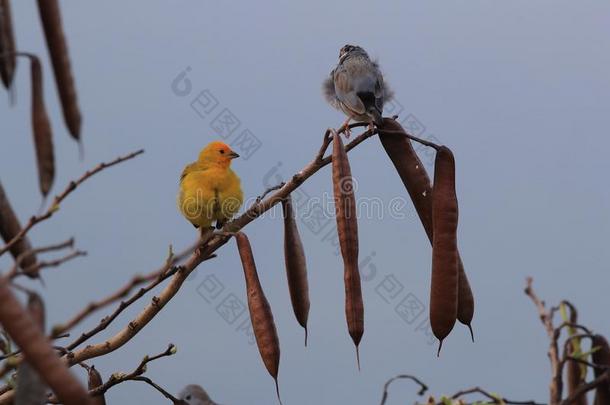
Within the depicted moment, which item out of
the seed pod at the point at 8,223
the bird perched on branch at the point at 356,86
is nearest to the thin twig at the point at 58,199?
the seed pod at the point at 8,223

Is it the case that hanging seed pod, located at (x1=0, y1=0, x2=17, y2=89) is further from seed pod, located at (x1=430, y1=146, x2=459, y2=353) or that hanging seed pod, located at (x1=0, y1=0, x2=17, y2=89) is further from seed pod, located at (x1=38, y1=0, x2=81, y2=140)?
seed pod, located at (x1=430, y1=146, x2=459, y2=353)

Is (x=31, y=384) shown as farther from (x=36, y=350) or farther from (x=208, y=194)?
(x=208, y=194)

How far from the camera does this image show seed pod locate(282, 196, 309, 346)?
3.78 metres

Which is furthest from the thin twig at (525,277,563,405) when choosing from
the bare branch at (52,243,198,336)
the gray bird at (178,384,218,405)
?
the gray bird at (178,384,218,405)

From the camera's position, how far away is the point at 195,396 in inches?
149

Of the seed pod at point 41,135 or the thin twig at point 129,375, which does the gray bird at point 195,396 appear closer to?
the thin twig at point 129,375

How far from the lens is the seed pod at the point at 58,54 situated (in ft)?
6.97

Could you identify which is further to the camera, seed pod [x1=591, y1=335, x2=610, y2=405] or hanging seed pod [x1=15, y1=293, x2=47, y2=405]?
seed pod [x1=591, y1=335, x2=610, y2=405]

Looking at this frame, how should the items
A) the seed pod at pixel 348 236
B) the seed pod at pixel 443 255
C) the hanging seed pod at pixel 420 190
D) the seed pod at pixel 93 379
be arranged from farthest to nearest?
1. the seed pod at pixel 93 379
2. the hanging seed pod at pixel 420 190
3. the seed pod at pixel 443 255
4. the seed pod at pixel 348 236

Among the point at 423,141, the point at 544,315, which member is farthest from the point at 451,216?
the point at 544,315

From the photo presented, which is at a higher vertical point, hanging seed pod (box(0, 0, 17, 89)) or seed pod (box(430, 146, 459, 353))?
hanging seed pod (box(0, 0, 17, 89))

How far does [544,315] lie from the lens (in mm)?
2271

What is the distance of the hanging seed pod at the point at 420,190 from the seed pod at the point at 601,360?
1.15m

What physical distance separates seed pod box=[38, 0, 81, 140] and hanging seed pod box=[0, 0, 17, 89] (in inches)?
3.7
